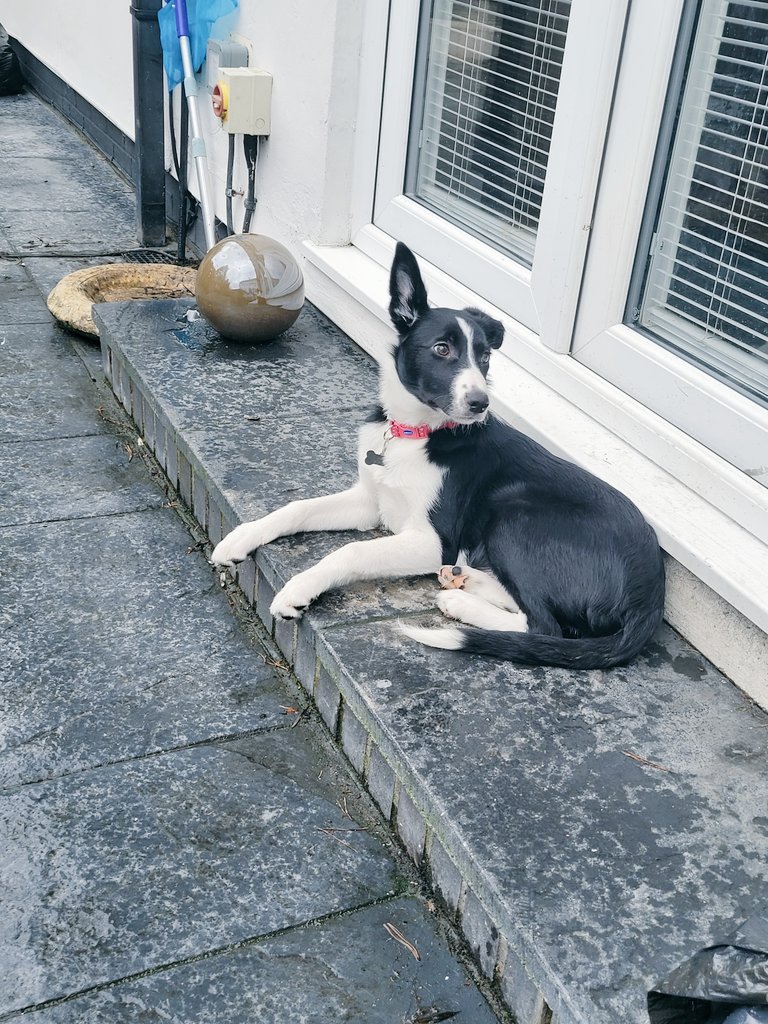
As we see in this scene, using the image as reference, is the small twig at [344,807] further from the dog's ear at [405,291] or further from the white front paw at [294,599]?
the dog's ear at [405,291]

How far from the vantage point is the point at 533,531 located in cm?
274

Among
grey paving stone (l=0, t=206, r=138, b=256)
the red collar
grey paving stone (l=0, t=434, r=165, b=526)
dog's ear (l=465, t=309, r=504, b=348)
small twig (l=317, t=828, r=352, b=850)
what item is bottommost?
grey paving stone (l=0, t=434, r=165, b=526)

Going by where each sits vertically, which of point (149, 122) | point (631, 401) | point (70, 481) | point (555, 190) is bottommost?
point (70, 481)

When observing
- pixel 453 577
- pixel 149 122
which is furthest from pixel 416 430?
pixel 149 122

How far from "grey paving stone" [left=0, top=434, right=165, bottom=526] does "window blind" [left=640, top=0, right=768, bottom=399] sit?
1904 mm

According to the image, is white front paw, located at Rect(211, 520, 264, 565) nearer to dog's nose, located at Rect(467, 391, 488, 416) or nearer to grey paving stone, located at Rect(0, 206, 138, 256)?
dog's nose, located at Rect(467, 391, 488, 416)

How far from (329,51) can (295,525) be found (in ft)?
7.58

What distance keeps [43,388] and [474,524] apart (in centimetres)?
236

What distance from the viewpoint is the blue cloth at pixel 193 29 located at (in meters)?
5.33

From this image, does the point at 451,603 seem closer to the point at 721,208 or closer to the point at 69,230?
the point at 721,208

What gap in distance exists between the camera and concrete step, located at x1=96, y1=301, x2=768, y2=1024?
1945 mm

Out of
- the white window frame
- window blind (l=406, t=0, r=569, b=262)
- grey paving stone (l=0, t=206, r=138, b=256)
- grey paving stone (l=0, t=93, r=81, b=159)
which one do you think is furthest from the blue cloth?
grey paving stone (l=0, t=93, r=81, b=159)

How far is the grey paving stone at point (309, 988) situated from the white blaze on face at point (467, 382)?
4.12 feet

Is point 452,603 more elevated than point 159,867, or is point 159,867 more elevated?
point 452,603
